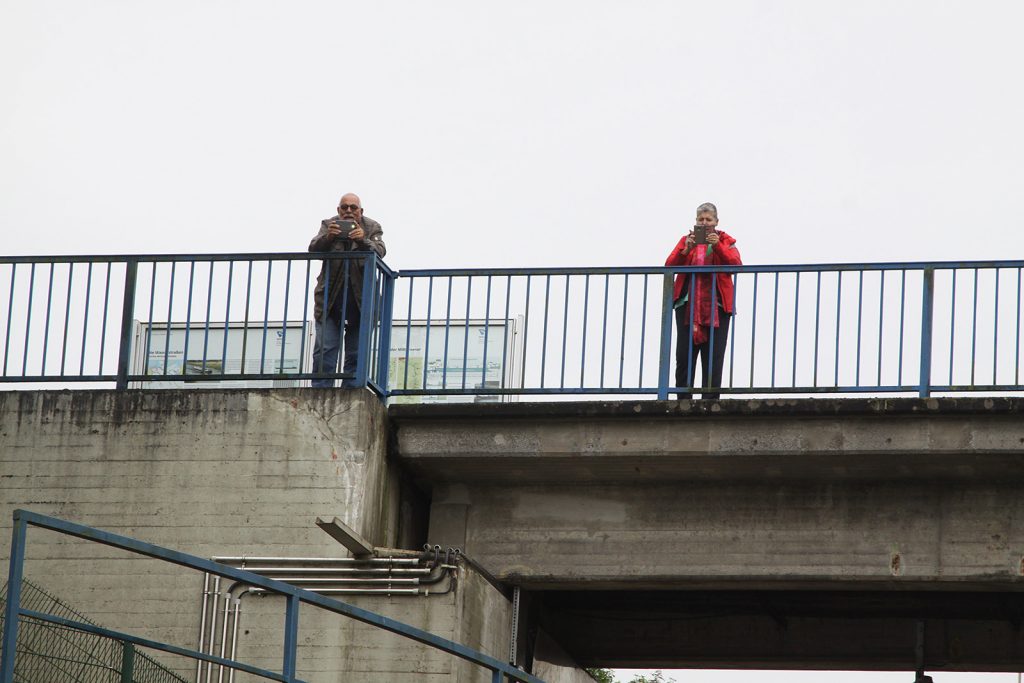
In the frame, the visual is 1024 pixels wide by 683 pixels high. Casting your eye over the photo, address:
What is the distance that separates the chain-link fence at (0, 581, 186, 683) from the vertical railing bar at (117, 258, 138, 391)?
6.98ft

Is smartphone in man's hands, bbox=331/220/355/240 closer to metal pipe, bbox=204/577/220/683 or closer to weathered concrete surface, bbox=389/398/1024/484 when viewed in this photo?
weathered concrete surface, bbox=389/398/1024/484

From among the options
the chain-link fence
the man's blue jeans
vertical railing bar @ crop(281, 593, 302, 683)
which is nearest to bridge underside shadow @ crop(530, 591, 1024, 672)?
the man's blue jeans

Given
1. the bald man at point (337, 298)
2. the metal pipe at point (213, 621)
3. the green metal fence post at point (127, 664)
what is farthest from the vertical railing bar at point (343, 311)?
the green metal fence post at point (127, 664)

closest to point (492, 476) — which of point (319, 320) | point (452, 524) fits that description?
point (452, 524)

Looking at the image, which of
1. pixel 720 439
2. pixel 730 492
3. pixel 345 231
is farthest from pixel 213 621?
pixel 730 492

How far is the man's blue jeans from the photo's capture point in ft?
47.8

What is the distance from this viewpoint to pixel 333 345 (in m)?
14.7

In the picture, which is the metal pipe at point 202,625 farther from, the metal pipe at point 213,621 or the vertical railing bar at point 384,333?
the vertical railing bar at point 384,333

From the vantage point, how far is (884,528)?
14539 millimetres

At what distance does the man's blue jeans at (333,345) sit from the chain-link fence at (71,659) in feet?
9.40

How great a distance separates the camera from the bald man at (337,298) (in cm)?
1462

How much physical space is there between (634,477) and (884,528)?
205cm

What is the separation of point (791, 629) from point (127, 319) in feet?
23.2

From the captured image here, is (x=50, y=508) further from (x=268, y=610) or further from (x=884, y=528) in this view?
(x=884, y=528)
